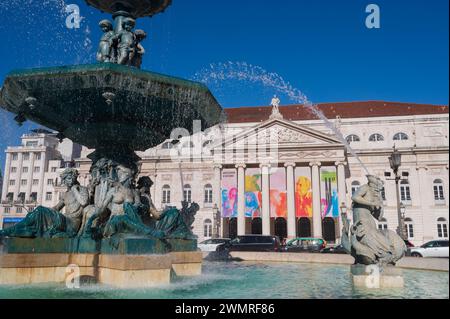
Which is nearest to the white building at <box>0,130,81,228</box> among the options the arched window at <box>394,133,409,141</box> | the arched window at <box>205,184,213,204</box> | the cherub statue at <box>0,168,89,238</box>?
the arched window at <box>205,184,213,204</box>

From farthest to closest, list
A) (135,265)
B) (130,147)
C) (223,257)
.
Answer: (223,257)
(130,147)
(135,265)

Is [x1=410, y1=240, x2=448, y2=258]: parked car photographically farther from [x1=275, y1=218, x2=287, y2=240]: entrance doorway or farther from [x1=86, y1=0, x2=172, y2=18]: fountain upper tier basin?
[x1=275, y1=218, x2=287, y2=240]: entrance doorway

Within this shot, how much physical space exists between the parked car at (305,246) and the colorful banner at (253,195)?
1241cm

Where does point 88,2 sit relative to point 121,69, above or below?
above

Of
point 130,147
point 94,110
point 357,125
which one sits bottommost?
point 130,147

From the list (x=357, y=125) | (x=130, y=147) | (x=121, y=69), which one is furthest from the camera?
(x=357, y=125)

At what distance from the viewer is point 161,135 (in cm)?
902

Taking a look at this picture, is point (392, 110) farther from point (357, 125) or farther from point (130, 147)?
point (130, 147)

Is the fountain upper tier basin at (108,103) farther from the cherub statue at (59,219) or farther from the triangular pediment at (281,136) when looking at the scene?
the triangular pediment at (281,136)

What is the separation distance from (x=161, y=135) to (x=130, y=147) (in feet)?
2.74

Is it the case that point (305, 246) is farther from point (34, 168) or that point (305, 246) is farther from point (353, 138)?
point (34, 168)

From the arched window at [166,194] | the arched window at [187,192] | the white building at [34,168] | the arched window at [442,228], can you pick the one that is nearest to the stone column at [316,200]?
the arched window at [442,228]

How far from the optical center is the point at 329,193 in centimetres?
4334

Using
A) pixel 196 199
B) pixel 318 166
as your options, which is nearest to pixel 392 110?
pixel 318 166
